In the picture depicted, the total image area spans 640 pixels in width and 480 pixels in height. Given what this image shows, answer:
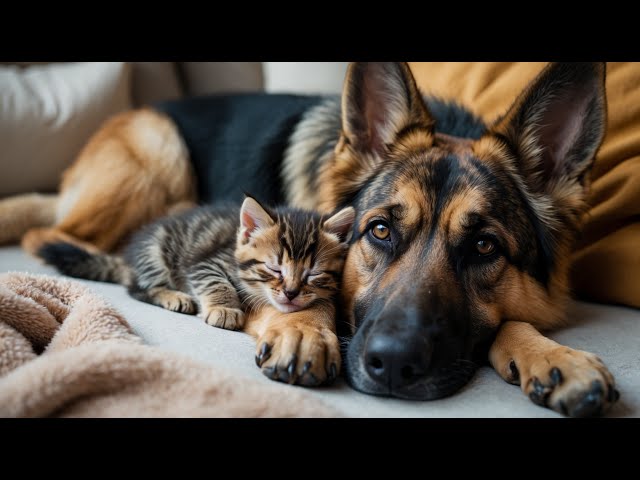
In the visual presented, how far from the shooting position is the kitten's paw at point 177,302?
2.08 m

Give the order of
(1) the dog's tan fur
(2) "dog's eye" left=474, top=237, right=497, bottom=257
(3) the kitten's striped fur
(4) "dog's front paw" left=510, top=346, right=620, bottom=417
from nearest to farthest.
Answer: (4) "dog's front paw" left=510, top=346, right=620, bottom=417 → (2) "dog's eye" left=474, top=237, right=497, bottom=257 → (3) the kitten's striped fur → (1) the dog's tan fur

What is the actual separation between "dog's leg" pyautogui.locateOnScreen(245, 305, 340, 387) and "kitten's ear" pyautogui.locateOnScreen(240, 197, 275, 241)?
0.45 metres

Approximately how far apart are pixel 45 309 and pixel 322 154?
142 centimetres

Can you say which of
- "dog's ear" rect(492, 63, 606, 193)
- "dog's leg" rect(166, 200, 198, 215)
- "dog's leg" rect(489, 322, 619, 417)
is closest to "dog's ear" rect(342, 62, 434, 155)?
"dog's ear" rect(492, 63, 606, 193)

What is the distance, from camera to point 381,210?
1.89 metres

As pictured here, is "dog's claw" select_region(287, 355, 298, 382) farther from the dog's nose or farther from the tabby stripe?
the tabby stripe

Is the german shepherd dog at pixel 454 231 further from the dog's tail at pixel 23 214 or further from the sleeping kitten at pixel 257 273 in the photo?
the dog's tail at pixel 23 214

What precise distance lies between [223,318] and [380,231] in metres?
0.64

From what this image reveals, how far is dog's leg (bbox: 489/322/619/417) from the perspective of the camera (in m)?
1.39

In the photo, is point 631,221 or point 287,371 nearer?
point 287,371

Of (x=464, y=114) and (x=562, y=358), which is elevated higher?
(x=464, y=114)
